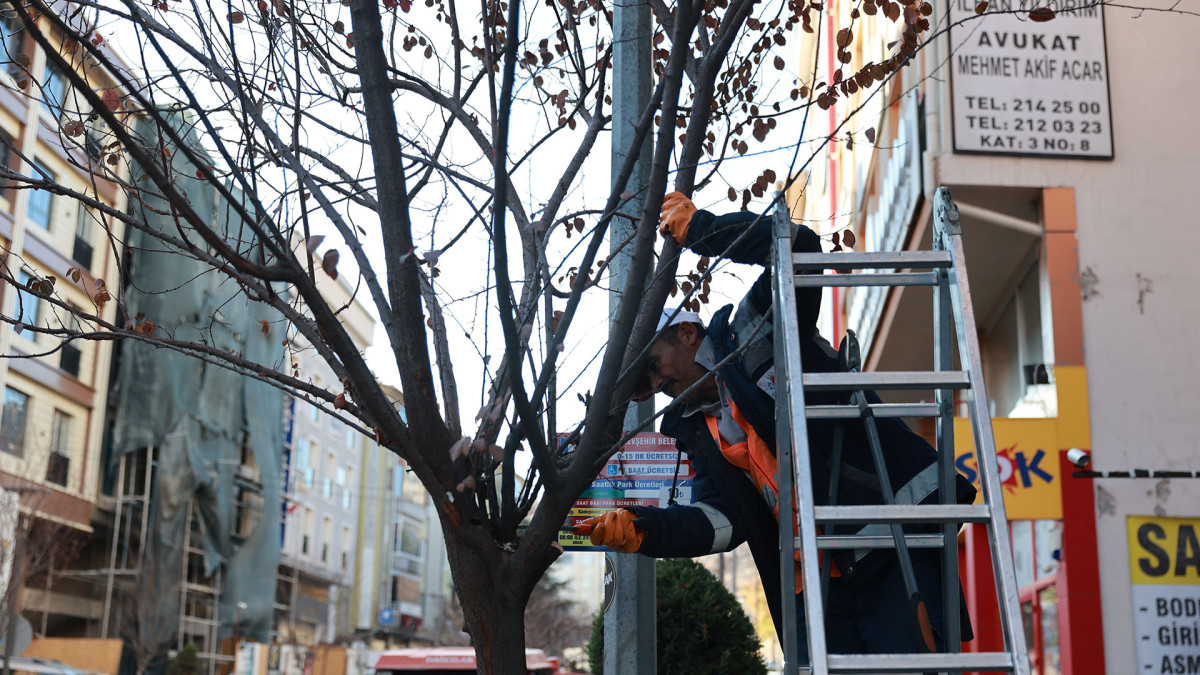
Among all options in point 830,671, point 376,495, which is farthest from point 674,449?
point 376,495

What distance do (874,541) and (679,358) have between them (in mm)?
1132

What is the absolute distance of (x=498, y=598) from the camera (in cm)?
391

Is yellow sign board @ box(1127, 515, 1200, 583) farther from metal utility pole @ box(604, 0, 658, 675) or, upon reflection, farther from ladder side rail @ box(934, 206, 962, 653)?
ladder side rail @ box(934, 206, 962, 653)

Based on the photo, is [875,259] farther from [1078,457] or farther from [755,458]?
[1078,457]

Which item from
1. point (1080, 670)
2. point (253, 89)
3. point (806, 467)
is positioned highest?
point (253, 89)

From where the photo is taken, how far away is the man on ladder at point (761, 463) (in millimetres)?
3836

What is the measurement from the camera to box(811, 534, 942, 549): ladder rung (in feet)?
11.6

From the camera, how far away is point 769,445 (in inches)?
158

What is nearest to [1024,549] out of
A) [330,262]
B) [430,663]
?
[430,663]

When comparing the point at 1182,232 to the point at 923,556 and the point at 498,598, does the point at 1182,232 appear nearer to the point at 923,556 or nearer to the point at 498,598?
the point at 923,556

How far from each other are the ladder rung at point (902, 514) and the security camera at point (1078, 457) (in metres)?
7.33

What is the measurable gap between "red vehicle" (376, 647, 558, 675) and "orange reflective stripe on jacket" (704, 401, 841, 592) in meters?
6.75

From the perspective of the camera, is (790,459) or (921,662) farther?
(790,459)

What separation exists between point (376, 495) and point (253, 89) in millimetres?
62323
